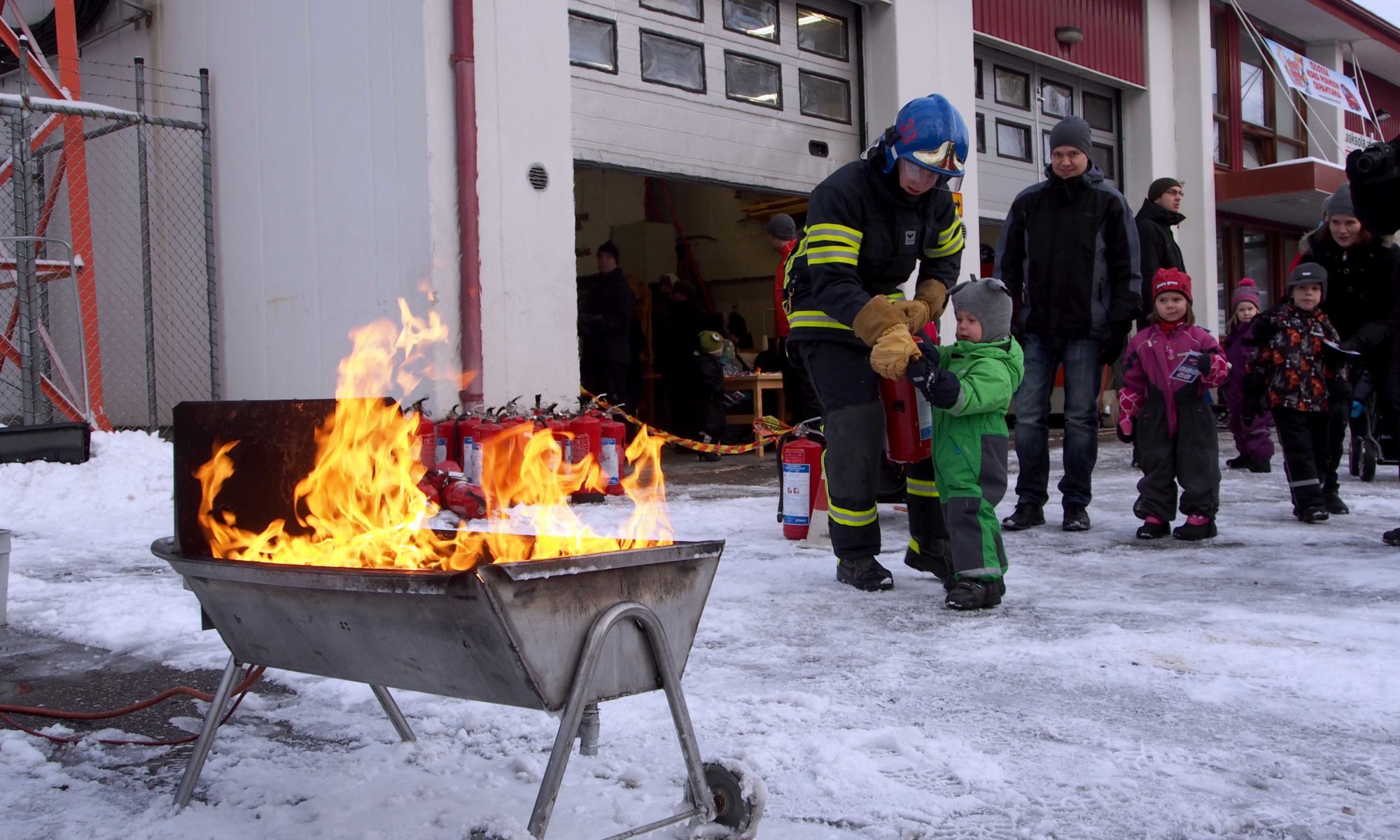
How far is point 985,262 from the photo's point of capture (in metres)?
13.3

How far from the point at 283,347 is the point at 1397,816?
898 centimetres

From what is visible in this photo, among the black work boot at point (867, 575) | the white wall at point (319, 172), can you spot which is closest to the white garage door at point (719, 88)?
the white wall at point (319, 172)

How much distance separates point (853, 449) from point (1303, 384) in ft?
10.5

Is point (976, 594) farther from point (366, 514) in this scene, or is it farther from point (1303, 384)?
point (1303, 384)

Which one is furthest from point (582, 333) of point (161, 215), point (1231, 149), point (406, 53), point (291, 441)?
point (1231, 149)

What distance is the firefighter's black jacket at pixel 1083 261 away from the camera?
5961mm

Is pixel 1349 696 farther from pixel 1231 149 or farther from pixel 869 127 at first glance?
pixel 1231 149

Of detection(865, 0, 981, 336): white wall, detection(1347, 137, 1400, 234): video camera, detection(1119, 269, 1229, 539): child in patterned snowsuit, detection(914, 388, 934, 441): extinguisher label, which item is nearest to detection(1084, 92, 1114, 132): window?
detection(865, 0, 981, 336): white wall

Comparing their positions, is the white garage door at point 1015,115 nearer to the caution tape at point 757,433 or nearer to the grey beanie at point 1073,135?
the caution tape at point 757,433

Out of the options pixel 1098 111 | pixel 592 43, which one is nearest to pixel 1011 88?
pixel 1098 111

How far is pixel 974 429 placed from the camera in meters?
4.21

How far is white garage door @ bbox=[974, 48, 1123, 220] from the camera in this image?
1353 cm

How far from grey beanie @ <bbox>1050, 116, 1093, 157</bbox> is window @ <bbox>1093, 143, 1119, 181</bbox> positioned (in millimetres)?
10144

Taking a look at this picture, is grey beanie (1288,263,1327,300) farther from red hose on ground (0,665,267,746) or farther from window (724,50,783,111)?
red hose on ground (0,665,267,746)
